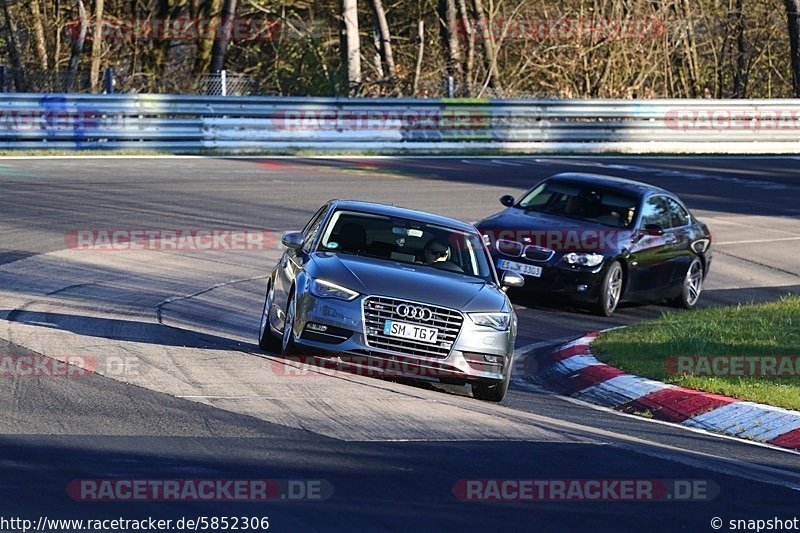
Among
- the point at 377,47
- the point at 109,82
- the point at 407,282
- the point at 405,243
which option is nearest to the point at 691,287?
the point at 405,243

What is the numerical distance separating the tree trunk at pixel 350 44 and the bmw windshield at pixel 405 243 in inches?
935

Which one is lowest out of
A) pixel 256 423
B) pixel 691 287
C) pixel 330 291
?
pixel 691 287

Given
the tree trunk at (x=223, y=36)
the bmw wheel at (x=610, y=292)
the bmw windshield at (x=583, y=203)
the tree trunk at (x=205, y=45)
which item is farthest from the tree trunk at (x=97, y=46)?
the bmw wheel at (x=610, y=292)

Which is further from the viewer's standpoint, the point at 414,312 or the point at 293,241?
the point at 293,241

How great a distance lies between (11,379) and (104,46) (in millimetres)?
27541

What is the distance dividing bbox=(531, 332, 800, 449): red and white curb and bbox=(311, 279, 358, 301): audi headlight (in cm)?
237

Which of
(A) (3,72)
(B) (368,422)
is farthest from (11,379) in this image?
(A) (3,72)

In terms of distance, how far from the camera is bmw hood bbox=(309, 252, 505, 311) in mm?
10461

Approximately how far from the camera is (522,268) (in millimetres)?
15789

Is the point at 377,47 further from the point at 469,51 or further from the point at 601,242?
the point at 601,242

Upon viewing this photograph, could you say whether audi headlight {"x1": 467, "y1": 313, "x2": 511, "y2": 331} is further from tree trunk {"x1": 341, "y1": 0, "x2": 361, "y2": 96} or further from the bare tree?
the bare tree

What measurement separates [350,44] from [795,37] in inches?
558

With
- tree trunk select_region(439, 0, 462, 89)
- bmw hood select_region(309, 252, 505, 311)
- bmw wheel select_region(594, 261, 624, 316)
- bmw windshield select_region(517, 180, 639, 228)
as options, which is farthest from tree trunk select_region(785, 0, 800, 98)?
bmw hood select_region(309, 252, 505, 311)

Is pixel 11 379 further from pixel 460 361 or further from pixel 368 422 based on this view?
pixel 460 361
